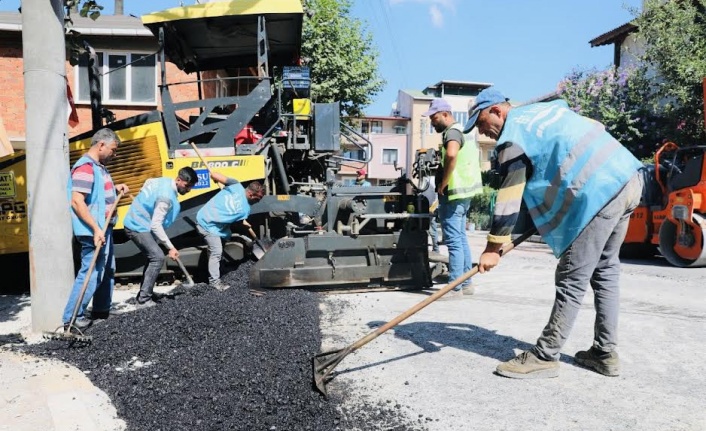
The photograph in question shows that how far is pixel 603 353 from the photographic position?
9.88ft

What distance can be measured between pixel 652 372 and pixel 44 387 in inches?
133

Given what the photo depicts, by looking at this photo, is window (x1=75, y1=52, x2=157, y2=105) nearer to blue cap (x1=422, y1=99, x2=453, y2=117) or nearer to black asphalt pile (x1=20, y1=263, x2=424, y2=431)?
black asphalt pile (x1=20, y1=263, x2=424, y2=431)

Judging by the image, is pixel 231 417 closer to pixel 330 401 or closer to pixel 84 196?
pixel 330 401

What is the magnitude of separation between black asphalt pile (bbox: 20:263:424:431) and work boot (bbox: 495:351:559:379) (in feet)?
2.54

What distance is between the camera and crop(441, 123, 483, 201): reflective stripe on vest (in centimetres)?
488

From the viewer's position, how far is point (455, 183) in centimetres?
488

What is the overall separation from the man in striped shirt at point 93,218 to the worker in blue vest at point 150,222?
533 mm

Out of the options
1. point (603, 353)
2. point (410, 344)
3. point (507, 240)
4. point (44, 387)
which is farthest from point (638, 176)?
point (44, 387)

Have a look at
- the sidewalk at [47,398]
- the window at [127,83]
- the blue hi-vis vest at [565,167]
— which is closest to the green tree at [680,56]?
the blue hi-vis vest at [565,167]

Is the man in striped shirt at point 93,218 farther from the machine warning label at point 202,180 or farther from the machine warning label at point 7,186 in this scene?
the machine warning label at point 7,186

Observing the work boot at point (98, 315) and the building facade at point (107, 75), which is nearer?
the work boot at point (98, 315)

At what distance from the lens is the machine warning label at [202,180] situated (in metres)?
5.53

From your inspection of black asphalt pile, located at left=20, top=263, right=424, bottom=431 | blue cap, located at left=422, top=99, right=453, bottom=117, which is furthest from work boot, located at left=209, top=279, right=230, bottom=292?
blue cap, located at left=422, top=99, right=453, bottom=117

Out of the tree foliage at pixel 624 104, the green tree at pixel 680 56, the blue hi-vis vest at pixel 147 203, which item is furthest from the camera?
the tree foliage at pixel 624 104
